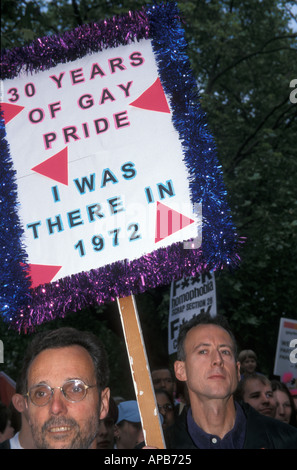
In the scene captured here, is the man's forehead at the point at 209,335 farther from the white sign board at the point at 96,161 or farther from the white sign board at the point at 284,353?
the white sign board at the point at 284,353

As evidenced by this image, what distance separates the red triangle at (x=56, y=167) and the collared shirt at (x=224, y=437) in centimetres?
128

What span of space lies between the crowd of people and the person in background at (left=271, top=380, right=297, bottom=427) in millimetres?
2046

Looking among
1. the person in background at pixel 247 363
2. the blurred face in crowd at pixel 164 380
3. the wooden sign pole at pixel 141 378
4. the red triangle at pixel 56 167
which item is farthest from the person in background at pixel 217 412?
the person in background at pixel 247 363

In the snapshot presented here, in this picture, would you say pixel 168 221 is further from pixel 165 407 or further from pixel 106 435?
pixel 165 407

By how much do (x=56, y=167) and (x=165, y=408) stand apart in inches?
93.6

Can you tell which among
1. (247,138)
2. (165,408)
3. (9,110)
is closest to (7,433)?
(165,408)

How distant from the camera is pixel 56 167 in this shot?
2.98 m

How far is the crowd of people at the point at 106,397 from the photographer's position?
2268 mm

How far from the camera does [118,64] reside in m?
3.08

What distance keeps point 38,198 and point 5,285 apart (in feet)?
1.46

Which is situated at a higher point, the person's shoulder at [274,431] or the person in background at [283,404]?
the person in background at [283,404]

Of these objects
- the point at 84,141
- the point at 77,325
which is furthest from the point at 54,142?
the point at 77,325

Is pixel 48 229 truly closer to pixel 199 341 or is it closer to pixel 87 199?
pixel 87 199

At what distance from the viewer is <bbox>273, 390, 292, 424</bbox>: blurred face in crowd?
195 inches
